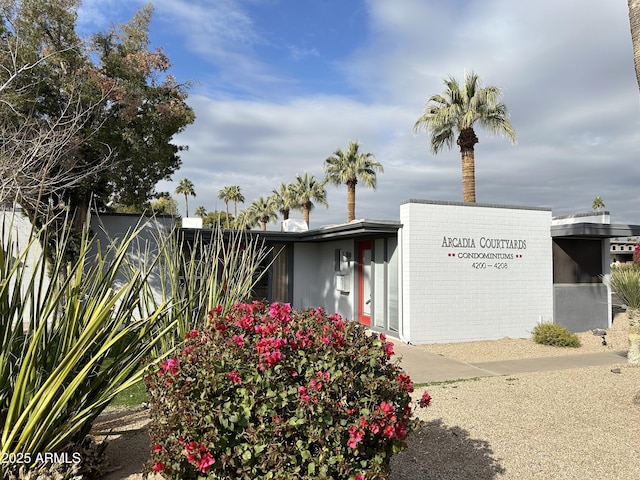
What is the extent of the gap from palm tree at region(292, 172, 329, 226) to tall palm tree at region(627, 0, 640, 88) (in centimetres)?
3410

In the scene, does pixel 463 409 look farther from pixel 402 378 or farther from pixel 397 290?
pixel 397 290

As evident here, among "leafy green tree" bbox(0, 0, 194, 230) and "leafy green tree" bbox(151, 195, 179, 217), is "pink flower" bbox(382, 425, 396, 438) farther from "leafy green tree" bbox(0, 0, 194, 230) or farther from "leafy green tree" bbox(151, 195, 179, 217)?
"leafy green tree" bbox(0, 0, 194, 230)

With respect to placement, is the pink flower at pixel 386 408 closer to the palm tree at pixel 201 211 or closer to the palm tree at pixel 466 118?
the palm tree at pixel 466 118

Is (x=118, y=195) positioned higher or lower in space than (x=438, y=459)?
higher

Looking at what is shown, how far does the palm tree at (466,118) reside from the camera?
17.4 meters

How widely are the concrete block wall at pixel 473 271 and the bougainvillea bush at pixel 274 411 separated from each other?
8218 millimetres

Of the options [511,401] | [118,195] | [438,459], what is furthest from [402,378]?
[118,195]

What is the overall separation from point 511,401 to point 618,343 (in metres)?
6.90

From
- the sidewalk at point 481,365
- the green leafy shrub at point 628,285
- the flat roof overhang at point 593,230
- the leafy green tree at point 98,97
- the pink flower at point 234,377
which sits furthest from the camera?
the flat roof overhang at point 593,230

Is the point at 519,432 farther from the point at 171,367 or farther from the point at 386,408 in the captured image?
the point at 171,367

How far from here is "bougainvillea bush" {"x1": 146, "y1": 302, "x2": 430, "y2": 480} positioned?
250 centimetres

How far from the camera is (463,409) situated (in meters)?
5.45

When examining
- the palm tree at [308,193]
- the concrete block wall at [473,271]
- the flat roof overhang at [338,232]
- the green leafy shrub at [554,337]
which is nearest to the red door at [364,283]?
the flat roof overhang at [338,232]

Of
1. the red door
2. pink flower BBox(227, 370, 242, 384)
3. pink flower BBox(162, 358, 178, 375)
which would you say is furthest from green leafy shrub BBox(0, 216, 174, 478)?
the red door
